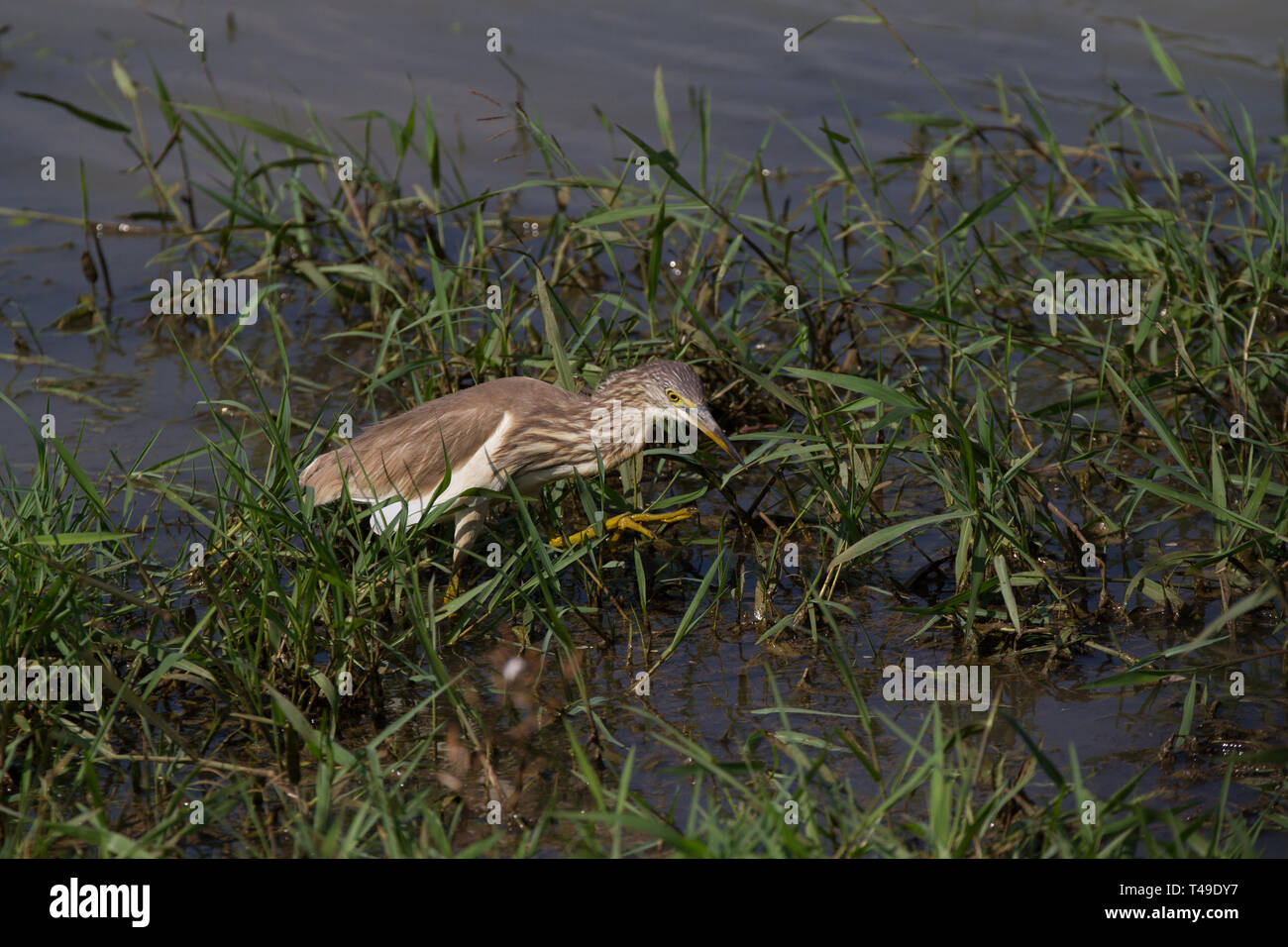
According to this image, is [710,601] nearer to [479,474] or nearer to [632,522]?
[632,522]

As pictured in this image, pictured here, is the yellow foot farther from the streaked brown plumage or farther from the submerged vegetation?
the streaked brown plumage

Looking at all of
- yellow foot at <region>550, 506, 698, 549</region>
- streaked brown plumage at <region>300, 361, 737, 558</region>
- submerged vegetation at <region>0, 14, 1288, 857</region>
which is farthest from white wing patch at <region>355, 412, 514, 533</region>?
yellow foot at <region>550, 506, 698, 549</region>

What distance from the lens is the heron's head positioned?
16.2 feet

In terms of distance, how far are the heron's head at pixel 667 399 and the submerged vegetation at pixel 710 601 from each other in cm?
13

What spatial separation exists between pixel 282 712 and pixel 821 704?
1.52m

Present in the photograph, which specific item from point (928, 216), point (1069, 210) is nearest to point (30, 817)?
point (928, 216)

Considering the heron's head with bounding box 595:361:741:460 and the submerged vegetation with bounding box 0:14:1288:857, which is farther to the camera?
the heron's head with bounding box 595:361:741:460

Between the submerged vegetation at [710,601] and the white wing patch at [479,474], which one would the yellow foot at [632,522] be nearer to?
the submerged vegetation at [710,601]

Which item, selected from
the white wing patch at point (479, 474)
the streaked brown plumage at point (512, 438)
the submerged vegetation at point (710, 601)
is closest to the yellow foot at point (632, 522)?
the submerged vegetation at point (710, 601)

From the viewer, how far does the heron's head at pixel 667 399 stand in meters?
4.93

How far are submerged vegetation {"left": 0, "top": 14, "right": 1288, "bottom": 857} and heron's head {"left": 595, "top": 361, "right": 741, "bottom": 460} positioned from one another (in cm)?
13

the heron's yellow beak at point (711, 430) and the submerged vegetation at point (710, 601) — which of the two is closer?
the submerged vegetation at point (710, 601)

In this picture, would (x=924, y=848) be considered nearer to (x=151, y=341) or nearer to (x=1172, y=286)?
(x=1172, y=286)

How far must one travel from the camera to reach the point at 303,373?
6.85 m
